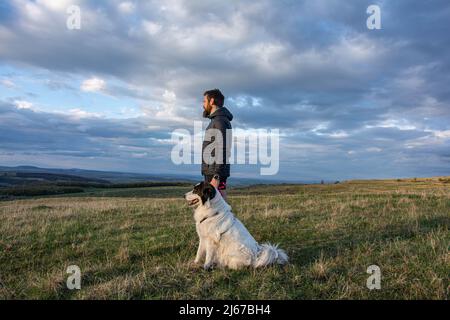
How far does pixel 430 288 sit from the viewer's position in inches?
224

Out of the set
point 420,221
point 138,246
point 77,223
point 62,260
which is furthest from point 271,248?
point 77,223

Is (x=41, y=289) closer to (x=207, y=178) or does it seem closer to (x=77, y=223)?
(x=207, y=178)

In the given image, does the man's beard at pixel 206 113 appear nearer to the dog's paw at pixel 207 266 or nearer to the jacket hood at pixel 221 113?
the jacket hood at pixel 221 113

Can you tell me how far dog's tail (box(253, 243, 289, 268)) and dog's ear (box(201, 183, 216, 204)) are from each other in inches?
51.7

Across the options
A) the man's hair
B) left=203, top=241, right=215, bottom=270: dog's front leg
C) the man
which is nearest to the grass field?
left=203, top=241, right=215, bottom=270: dog's front leg

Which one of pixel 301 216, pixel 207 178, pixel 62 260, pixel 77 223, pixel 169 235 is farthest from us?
pixel 77 223

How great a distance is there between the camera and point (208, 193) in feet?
23.2

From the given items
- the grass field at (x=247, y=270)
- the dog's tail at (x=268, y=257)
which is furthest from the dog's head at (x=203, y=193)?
the dog's tail at (x=268, y=257)

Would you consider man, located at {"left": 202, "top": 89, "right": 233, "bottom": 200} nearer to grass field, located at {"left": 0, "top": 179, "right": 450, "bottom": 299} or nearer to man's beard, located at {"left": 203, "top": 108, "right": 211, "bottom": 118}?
man's beard, located at {"left": 203, "top": 108, "right": 211, "bottom": 118}

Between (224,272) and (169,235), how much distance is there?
3950 millimetres

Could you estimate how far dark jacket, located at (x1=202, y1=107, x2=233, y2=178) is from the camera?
24.6ft

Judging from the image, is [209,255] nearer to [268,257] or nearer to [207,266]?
[207,266]

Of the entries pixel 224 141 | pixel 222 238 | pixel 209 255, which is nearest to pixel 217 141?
pixel 224 141

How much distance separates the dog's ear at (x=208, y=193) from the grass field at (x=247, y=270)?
1281mm
